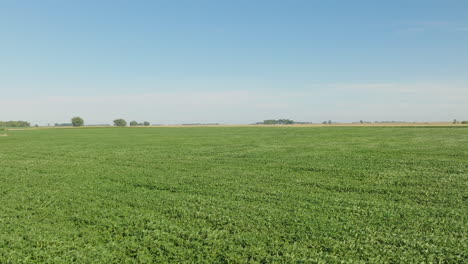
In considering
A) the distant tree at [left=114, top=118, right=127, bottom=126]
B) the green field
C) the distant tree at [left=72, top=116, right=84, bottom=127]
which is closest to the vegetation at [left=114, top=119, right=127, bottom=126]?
the distant tree at [left=114, top=118, right=127, bottom=126]

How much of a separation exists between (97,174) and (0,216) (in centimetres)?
436

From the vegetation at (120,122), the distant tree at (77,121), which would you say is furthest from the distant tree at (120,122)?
the distant tree at (77,121)

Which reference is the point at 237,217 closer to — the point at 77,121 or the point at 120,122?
the point at 120,122

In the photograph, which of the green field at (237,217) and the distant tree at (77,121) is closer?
the green field at (237,217)

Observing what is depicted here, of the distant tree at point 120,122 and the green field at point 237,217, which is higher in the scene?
the distant tree at point 120,122

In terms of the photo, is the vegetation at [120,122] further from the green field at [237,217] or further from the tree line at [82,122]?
the green field at [237,217]

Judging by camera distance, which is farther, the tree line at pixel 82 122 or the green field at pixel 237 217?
the tree line at pixel 82 122

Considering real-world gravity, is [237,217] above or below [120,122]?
below

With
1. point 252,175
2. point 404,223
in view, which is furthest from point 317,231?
point 252,175

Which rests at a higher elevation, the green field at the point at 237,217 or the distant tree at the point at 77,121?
the distant tree at the point at 77,121

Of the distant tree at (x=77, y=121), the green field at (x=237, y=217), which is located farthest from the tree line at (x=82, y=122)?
the green field at (x=237, y=217)

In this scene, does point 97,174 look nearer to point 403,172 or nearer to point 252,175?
point 252,175

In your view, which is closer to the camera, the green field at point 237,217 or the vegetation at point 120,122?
the green field at point 237,217

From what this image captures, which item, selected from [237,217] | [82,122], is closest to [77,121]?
[82,122]
